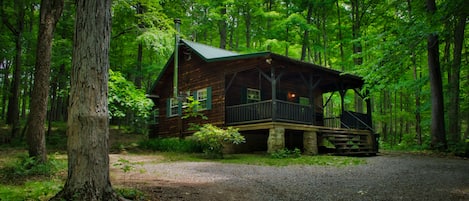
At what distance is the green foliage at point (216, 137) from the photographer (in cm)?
1251

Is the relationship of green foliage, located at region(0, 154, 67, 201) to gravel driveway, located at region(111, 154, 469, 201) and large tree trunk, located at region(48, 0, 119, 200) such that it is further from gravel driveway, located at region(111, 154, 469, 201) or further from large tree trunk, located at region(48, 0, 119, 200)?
gravel driveway, located at region(111, 154, 469, 201)

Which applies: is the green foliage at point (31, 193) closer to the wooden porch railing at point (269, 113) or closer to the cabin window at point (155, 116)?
the wooden porch railing at point (269, 113)

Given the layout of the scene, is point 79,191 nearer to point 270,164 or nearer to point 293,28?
point 270,164

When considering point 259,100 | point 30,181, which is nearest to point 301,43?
point 259,100

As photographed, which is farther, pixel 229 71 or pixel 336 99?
pixel 336 99

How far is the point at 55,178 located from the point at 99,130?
3583 millimetres

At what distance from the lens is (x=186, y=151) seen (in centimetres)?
1573

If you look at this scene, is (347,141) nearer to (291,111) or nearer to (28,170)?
(291,111)

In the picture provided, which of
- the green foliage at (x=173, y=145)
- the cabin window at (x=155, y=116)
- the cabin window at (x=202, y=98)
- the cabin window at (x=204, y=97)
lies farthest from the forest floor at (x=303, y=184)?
the cabin window at (x=155, y=116)


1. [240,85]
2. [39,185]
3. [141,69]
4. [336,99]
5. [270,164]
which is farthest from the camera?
[336,99]

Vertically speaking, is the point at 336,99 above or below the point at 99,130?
above

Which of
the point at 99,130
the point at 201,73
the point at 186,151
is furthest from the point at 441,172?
the point at 201,73

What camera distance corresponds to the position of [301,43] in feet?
88.0

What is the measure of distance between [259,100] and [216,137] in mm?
5754
